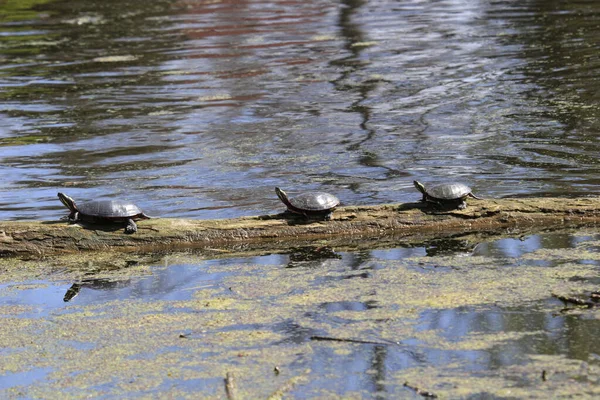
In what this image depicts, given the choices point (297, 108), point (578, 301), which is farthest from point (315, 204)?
point (297, 108)

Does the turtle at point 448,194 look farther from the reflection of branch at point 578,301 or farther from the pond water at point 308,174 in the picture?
the reflection of branch at point 578,301

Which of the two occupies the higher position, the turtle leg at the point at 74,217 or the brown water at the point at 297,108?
the turtle leg at the point at 74,217

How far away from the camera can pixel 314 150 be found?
9828mm

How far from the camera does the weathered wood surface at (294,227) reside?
6316mm

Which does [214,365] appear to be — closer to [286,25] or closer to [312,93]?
[312,93]

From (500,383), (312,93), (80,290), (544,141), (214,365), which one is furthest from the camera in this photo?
(312,93)

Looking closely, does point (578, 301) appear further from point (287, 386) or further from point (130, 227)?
point (130, 227)

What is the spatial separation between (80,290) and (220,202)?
7.59ft

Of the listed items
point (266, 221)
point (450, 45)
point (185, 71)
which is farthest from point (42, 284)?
point (450, 45)

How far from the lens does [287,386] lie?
432cm

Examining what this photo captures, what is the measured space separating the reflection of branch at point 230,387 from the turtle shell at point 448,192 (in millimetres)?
2434

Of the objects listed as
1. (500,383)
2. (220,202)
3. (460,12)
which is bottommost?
(460,12)

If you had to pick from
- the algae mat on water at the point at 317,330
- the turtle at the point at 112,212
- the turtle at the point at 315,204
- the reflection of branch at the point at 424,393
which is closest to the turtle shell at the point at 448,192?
the algae mat on water at the point at 317,330

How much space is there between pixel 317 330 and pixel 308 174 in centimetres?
397
